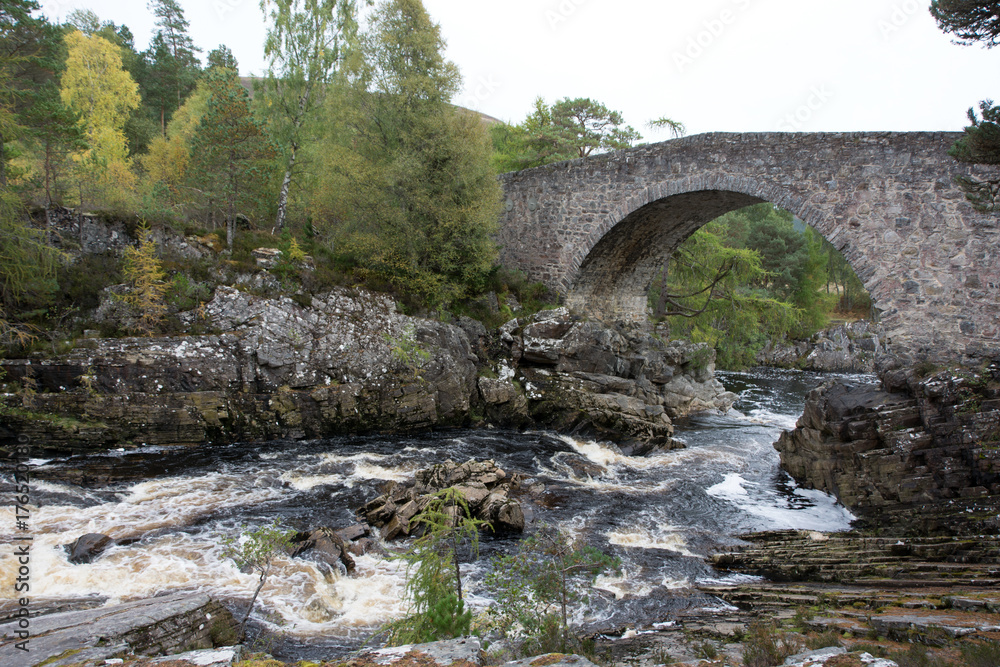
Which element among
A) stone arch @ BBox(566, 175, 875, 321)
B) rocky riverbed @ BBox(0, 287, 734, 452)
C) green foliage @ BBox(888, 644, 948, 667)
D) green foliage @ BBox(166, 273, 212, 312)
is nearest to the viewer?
green foliage @ BBox(888, 644, 948, 667)

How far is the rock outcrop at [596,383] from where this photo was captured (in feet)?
48.3

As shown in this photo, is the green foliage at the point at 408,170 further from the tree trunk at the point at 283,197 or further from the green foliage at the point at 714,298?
the green foliage at the point at 714,298

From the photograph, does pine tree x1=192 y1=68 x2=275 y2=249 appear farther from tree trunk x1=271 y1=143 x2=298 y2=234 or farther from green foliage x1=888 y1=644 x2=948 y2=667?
green foliage x1=888 y1=644 x2=948 y2=667

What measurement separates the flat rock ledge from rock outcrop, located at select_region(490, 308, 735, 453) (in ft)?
35.3

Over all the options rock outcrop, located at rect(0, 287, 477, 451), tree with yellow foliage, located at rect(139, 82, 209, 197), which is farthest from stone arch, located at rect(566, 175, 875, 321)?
tree with yellow foliage, located at rect(139, 82, 209, 197)

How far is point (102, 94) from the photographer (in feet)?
75.7

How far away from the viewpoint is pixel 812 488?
11672 millimetres

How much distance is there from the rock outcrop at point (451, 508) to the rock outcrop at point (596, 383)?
4.56m

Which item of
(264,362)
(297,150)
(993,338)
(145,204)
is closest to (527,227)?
(297,150)

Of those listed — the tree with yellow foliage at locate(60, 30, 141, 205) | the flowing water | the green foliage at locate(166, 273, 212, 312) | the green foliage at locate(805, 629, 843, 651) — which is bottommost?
the flowing water

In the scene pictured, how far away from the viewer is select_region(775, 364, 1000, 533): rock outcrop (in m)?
9.02

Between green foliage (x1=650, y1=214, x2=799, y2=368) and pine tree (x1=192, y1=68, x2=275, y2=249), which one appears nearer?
pine tree (x1=192, y1=68, x2=275, y2=249)

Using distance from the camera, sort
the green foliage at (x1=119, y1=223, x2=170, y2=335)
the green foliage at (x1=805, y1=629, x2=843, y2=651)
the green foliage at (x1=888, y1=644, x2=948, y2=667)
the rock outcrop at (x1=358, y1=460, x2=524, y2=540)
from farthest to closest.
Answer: the green foliage at (x1=119, y1=223, x2=170, y2=335), the rock outcrop at (x1=358, y1=460, x2=524, y2=540), the green foliage at (x1=805, y1=629, x2=843, y2=651), the green foliage at (x1=888, y1=644, x2=948, y2=667)

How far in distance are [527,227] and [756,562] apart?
549 inches
